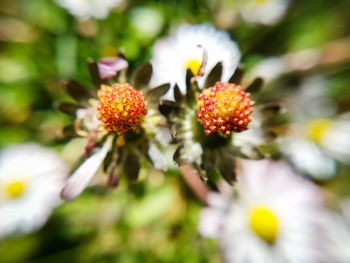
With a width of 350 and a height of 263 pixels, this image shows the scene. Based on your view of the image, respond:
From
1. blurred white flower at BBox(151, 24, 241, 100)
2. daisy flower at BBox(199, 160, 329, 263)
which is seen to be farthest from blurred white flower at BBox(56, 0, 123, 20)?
daisy flower at BBox(199, 160, 329, 263)

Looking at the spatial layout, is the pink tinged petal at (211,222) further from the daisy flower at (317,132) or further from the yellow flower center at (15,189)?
the yellow flower center at (15,189)

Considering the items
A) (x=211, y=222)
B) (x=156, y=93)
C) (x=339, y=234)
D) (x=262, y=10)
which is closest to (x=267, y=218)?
(x=211, y=222)

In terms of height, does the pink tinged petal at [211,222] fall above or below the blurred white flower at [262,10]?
below

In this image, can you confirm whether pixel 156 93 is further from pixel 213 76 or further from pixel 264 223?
pixel 264 223

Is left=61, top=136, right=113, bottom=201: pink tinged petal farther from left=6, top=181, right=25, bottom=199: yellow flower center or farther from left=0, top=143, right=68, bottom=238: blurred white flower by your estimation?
left=6, top=181, right=25, bottom=199: yellow flower center

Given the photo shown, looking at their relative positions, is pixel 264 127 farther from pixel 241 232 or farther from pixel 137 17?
pixel 137 17

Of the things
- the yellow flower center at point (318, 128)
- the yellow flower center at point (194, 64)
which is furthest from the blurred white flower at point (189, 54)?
the yellow flower center at point (318, 128)
